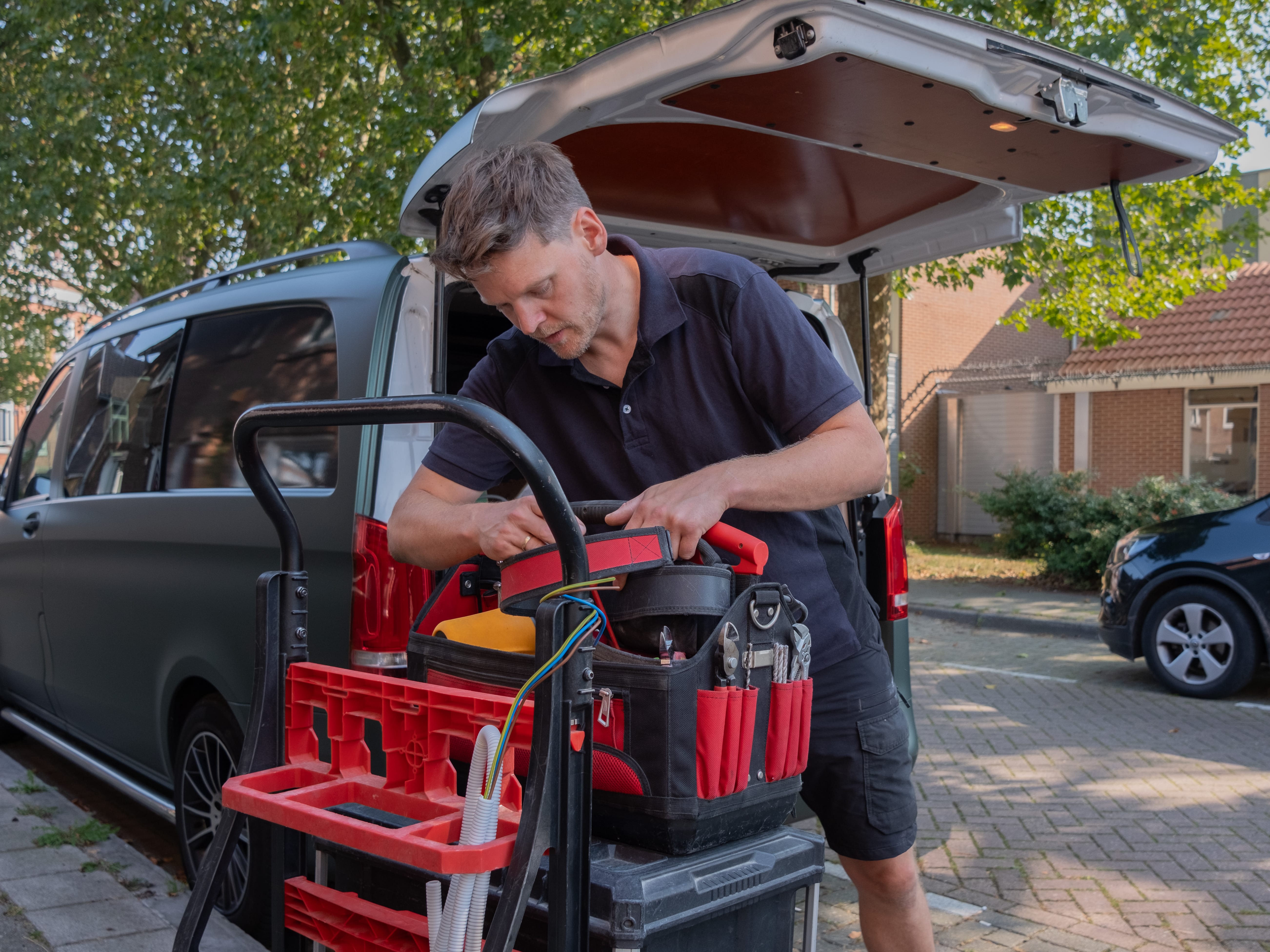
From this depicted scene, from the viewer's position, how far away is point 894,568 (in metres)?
3.84

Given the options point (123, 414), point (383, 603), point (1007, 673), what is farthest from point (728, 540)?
point (1007, 673)

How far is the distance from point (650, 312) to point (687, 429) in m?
0.24

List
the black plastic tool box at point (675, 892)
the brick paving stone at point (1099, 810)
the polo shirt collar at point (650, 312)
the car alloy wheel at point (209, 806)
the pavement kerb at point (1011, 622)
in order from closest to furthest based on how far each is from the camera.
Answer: the black plastic tool box at point (675, 892)
the polo shirt collar at point (650, 312)
the car alloy wheel at point (209, 806)
the brick paving stone at point (1099, 810)
the pavement kerb at point (1011, 622)

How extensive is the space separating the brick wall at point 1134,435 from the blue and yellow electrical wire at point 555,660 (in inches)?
705

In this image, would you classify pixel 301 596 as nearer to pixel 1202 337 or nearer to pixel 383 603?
pixel 383 603

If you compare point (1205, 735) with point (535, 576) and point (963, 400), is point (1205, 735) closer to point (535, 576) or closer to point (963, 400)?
point (535, 576)

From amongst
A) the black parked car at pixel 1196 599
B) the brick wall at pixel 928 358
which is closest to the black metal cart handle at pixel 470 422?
the black parked car at pixel 1196 599

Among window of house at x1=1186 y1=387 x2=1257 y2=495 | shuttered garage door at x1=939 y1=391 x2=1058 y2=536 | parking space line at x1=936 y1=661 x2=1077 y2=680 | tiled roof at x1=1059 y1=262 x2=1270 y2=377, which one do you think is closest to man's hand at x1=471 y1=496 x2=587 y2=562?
parking space line at x1=936 y1=661 x2=1077 y2=680

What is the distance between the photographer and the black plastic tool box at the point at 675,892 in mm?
1556

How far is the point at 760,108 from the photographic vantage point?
2.64 meters

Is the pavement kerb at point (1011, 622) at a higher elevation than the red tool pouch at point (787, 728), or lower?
lower

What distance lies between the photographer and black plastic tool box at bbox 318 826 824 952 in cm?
156

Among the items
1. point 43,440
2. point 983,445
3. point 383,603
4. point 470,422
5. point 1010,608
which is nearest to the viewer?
point 470,422

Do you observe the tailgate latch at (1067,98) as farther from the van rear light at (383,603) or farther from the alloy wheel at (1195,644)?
the alloy wheel at (1195,644)
